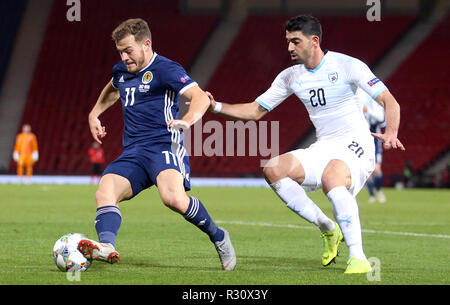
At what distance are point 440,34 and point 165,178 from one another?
1086 inches

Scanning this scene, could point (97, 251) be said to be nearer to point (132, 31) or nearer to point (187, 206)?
point (187, 206)

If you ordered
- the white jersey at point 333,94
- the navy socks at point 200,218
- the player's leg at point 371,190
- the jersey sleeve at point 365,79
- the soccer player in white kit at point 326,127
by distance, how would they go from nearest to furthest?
the navy socks at point 200,218 → the jersey sleeve at point 365,79 → the soccer player in white kit at point 326,127 → the white jersey at point 333,94 → the player's leg at point 371,190

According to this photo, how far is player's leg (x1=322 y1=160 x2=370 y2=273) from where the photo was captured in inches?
250

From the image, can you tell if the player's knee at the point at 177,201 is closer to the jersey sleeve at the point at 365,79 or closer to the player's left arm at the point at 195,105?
the player's left arm at the point at 195,105

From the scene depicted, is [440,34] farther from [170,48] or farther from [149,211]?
[149,211]

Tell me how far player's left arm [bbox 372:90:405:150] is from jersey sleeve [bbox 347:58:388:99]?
5cm

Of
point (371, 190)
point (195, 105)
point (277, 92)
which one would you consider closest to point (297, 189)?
point (277, 92)

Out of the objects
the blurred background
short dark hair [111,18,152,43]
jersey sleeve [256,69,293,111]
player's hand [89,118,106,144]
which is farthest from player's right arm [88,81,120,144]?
the blurred background

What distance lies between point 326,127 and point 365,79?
1.95 ft

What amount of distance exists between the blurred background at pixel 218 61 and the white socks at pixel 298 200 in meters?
19.2

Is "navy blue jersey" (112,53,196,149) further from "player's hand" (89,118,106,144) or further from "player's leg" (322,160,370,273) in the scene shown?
"player's leg" (322,160,370,273)

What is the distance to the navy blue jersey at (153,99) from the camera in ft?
22.0

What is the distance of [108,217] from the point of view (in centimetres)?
644

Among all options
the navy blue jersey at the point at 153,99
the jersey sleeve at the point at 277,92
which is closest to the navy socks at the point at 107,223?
the navy blue jersey at the point at 153,99
